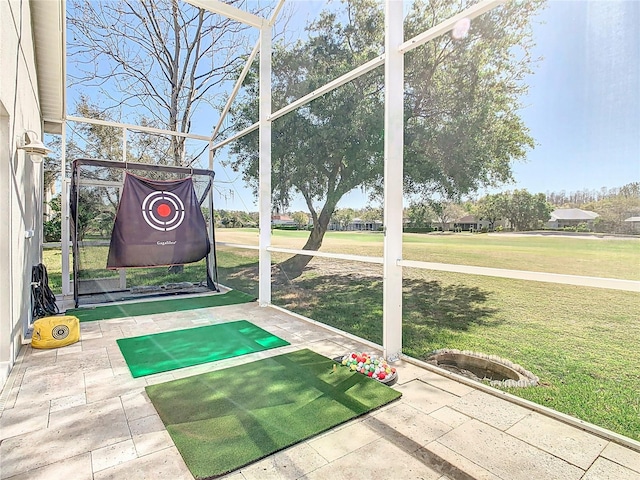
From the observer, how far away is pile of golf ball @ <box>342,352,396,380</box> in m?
2.72

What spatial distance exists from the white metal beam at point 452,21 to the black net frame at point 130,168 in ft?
13.9

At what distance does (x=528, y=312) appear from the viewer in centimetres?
290

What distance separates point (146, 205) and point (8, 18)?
322 cm

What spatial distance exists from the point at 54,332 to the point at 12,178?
61.4 inches

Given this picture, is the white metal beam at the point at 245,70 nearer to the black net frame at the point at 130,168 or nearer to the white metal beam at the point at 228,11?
the white metal beam at the point at 228,11

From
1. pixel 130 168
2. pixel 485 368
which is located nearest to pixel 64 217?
pixel 130 168

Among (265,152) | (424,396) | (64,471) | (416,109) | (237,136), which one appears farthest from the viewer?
(237,136)

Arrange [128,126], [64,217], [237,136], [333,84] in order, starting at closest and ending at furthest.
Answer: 1. [333,84]
2. [64,217]
3. [237,136]
4. [128,126]

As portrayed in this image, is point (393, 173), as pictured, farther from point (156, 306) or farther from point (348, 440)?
point (156, 306)

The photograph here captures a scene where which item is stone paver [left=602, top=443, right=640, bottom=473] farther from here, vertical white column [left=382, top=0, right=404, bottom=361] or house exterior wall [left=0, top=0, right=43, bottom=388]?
house exterior wall [left=0, top=0, right=43, bottom=388]

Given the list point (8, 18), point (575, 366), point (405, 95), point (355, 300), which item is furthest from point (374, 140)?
point (8, 18)

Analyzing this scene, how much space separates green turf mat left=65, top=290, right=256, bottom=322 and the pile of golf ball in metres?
3.05

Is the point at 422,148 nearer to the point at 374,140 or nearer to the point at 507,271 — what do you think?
the point at 374,140

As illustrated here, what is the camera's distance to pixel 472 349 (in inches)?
130
